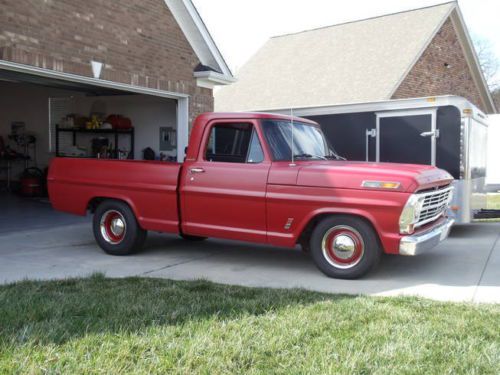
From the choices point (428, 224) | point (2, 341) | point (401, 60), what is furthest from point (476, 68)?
point (2, 341)

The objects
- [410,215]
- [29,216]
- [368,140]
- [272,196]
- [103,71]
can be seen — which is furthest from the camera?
[29,216]

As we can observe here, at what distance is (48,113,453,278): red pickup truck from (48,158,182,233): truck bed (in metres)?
0.01

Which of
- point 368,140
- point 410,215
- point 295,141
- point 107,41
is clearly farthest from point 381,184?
point 107,41

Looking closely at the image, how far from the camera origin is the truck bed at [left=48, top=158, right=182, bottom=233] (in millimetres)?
7199

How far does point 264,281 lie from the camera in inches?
244

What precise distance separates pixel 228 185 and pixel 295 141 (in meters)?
1.03

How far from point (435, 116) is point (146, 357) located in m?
7.00

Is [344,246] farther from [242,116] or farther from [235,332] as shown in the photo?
[235,332]

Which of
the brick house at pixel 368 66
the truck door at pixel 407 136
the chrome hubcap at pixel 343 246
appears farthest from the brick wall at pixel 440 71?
the chrome hubcap at pixel 343 246

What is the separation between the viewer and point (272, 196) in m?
6.47

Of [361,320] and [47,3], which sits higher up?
[47,3]

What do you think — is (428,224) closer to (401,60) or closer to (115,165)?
(115,165)

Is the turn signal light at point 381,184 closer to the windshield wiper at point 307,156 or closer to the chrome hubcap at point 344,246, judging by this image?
the chrome hubcap at point 344,246

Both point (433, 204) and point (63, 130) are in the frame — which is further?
point (63, 130)
